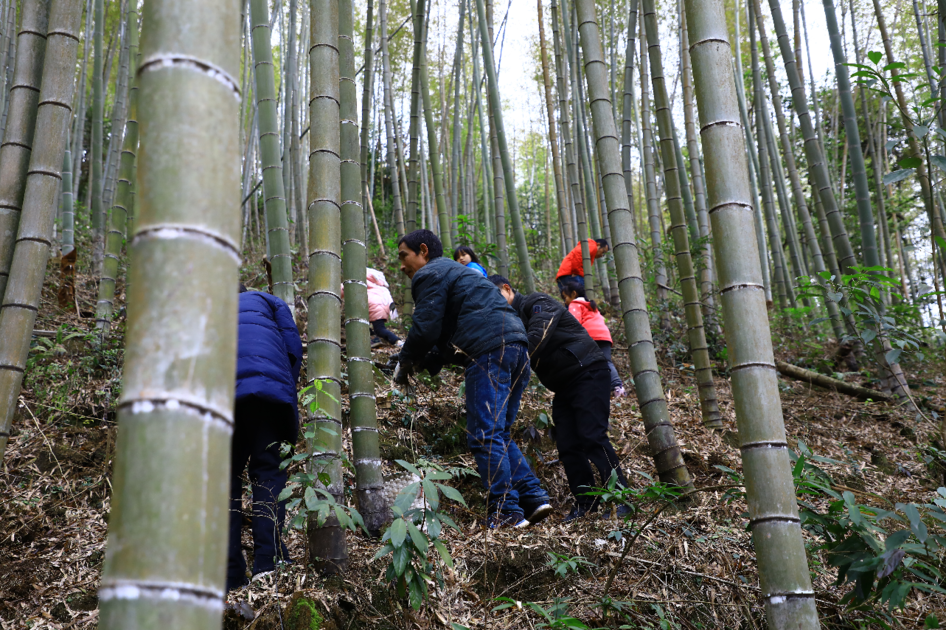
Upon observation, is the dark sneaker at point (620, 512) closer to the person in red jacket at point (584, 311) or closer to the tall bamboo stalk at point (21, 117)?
the person in red jacket at point (584, 311)

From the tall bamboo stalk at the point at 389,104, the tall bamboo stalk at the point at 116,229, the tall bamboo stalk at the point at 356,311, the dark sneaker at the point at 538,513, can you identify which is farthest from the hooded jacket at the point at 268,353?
the tall bamboo stalk at the point at 389,104

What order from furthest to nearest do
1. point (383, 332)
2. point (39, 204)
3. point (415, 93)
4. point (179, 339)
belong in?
point (383, 332) → point (415, 93) → point (39, 204) → point (179, 339)

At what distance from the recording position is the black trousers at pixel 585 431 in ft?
10.3

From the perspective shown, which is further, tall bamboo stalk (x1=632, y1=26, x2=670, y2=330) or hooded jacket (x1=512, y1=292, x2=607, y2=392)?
tall bamboo stalk (x1=632, y1=26, x2=670, y2=330)

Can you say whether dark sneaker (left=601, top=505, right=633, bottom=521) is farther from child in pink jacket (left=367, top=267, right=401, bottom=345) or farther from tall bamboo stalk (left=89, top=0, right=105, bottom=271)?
tall bamboo stalk (left=89, top=0, right=105, bottom=271)

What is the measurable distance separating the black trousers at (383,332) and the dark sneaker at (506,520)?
2725 mm

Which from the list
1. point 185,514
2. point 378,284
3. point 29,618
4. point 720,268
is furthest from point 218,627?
point 378,284

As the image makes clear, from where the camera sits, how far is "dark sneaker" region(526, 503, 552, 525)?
2.86 metres

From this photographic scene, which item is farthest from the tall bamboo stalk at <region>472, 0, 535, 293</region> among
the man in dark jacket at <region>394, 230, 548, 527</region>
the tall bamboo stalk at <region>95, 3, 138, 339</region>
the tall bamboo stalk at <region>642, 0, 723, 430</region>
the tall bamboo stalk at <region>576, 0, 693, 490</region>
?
the tall bamboo stalk at <region>95, 3, 138, 339</region>

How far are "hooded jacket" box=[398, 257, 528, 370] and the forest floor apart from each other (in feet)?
1.73

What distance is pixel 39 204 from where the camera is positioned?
5.97 feet

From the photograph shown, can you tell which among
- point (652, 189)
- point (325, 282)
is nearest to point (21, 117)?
point (325, 282)

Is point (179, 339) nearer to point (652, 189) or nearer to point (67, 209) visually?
point (67, 209)

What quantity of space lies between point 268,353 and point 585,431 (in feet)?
5.14
